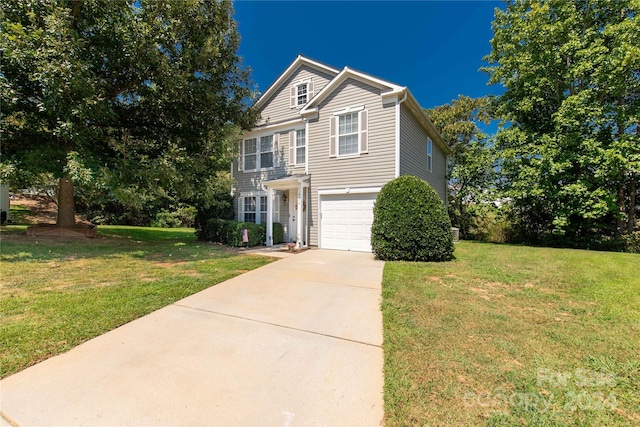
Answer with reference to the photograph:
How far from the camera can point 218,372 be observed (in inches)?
102

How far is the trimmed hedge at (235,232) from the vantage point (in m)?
11.2

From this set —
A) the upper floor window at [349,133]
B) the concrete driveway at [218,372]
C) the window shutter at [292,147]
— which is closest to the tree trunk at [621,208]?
the upper floor window at [349,133]

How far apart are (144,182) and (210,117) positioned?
3984 millimetres

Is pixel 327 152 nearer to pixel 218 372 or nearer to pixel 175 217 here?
pixel 218 372

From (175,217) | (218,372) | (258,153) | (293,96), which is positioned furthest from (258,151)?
(175,217)

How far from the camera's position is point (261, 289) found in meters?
5.18

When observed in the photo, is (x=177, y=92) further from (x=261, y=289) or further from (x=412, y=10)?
(x=412, y=10)

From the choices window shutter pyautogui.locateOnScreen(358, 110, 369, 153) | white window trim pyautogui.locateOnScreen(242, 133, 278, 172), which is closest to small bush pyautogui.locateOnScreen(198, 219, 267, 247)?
white window trim pyautogui.locateOnScreen(242, 133, 278, 172)

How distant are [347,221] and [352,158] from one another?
91.2 inches

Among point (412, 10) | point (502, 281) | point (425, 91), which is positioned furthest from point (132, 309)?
point (425, 91)

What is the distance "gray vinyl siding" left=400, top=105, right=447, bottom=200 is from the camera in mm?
9813

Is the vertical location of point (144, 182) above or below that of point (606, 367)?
above

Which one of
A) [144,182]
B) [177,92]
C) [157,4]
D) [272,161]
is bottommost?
[144,182]

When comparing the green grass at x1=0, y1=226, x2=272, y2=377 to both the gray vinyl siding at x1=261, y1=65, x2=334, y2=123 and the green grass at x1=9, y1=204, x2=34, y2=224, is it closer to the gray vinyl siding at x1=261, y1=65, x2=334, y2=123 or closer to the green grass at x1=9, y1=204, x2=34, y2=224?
the gray vinyl siding at x1=261, y1=65, x2=334, y2=123
